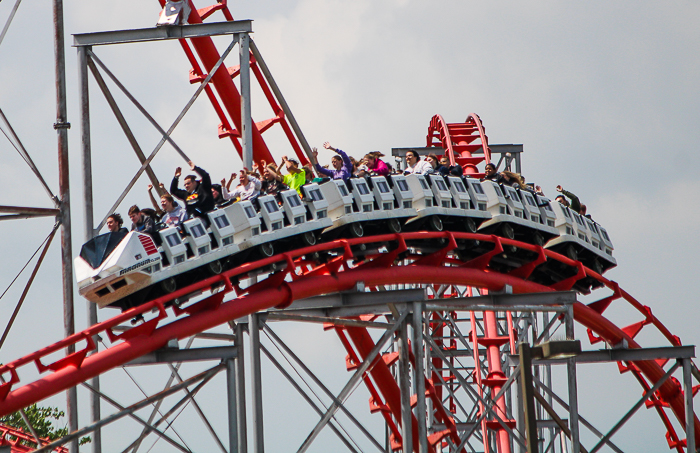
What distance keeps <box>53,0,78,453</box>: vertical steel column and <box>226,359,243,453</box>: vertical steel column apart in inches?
80.9

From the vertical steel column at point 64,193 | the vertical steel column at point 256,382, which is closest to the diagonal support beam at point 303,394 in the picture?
the vertical steel column at point 256,382

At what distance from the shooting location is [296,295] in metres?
14.8

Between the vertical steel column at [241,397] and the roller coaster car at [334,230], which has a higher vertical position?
the roller coaster car at [334,230]

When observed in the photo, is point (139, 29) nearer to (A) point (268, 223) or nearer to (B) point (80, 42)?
(B) point (80, 42)

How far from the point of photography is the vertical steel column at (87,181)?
14.6m

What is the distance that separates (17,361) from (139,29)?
5686 millimetres

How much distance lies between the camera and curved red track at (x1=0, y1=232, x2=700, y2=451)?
41.5 feet

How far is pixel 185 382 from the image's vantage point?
1394cm

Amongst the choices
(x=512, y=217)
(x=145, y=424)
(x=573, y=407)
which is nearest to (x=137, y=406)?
(x=145, y=424)

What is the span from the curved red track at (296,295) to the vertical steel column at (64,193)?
1.40 metres

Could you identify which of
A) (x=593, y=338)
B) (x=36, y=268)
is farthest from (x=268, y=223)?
(x=593, y=338)

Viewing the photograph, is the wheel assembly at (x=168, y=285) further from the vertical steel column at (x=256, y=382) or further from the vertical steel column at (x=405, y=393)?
the vertical steel column at (x=405, y=393)

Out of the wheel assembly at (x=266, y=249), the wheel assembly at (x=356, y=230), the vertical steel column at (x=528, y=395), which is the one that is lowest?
the vertical steel column at (x=528, y=395)

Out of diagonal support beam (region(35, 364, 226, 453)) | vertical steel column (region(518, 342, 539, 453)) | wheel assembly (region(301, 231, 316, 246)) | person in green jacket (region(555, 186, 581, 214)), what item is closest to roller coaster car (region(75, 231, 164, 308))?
diagonal support beam (region(35, 364, 226, 453))
